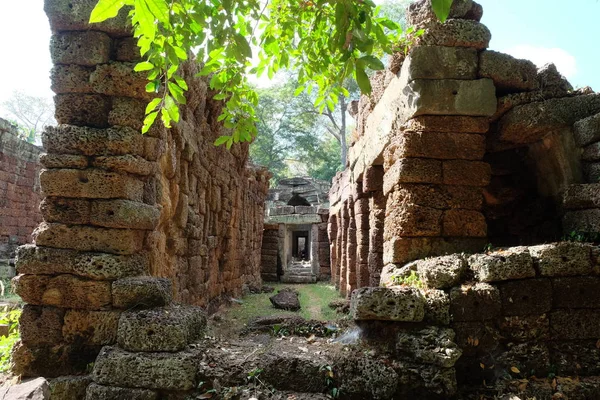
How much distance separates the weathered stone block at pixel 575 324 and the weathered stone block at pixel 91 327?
4.10 meters

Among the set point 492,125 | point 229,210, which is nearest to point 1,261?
point 229,210

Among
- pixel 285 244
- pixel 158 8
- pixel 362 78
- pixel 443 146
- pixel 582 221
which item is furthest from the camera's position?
pixel 285 244

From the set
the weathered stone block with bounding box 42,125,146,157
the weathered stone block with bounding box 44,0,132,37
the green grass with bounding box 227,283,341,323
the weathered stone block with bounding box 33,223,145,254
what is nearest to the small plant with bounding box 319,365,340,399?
the weathered stone block with bounding box 33,223,145,254

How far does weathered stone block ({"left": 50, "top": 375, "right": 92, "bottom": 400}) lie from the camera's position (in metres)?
3.32

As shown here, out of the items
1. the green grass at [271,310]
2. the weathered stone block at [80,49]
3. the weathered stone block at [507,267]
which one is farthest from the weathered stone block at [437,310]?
the green grass at [271,310]

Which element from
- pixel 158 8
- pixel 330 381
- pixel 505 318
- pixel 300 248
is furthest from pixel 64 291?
pixel 300 248

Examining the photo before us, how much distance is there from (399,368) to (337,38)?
102 inches

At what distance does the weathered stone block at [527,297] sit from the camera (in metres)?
3.54

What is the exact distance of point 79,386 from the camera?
→ 336 cm

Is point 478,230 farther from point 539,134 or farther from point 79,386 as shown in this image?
point 79,386

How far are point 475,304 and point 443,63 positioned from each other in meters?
3.02

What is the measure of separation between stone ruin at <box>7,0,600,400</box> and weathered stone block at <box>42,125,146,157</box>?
0.07 ft

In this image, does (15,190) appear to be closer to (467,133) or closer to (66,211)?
(66,211)

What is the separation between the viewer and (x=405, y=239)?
15.6 feet
